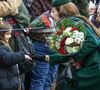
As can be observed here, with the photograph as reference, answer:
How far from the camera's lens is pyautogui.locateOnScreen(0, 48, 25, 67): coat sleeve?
6.02 m

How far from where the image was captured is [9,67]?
619 cm

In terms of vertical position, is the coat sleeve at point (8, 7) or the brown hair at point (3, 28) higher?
the coat sleeve at point (8, 7)

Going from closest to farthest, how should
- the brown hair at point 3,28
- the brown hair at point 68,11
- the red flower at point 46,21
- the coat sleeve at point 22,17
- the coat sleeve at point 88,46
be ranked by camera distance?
the coat sleeve at point 88,46
the brown hair at point 68,11
the brown hair at point 3,28
the coat sleeve at point 22,17
the red flower at point 46,21

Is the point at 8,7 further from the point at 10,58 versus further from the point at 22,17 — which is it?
the point at 10,58

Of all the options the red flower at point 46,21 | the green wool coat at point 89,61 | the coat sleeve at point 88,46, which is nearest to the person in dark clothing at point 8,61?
the green wool coat at point 89,61

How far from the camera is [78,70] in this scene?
19.5 ft

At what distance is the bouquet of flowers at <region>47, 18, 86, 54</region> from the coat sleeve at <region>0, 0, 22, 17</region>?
0.87 meters

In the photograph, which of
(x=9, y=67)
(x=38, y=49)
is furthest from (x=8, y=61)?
(x=38, y=49)

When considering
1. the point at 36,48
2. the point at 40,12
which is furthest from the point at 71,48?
the point at 40,12

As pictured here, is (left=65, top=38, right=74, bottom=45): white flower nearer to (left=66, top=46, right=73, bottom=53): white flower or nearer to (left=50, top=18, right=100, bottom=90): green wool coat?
(left=66, top=46, right=73, bottom=53): white flower

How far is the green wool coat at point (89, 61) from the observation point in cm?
573

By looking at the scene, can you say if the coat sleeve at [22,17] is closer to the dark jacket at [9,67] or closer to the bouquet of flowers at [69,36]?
the dark jacket at [9,67]

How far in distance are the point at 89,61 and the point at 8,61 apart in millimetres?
1032

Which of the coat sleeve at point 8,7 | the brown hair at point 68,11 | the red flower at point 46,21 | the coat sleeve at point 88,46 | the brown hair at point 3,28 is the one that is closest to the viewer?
the coat sleeve at point 88,46
